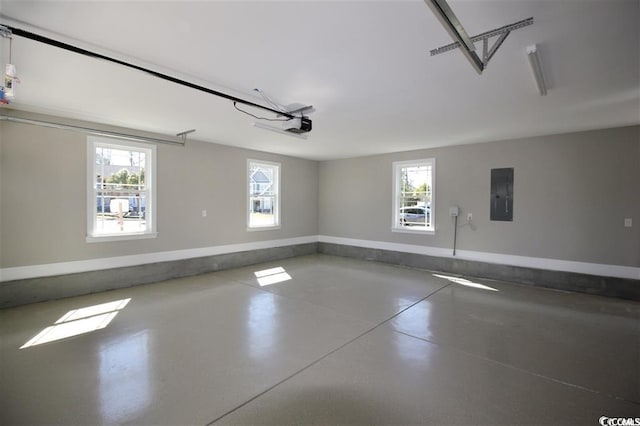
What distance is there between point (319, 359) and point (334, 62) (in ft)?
8.76

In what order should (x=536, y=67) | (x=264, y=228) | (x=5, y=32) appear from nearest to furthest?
(x=5, y=32) < (x=536, y=67) < (x=264, y=228)

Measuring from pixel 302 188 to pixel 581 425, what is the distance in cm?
676

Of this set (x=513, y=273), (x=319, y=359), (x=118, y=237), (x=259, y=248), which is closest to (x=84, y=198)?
(x=118, y=237)

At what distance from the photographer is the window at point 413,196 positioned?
6.41 m

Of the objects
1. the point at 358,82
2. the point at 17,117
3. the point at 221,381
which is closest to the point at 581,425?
the point at 221,381

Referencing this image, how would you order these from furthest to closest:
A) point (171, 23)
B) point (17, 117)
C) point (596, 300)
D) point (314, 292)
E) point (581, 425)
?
point (314, 292), point (596, 300), point (17, 117), point (171, 23), point (581, 425)

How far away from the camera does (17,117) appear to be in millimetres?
3822

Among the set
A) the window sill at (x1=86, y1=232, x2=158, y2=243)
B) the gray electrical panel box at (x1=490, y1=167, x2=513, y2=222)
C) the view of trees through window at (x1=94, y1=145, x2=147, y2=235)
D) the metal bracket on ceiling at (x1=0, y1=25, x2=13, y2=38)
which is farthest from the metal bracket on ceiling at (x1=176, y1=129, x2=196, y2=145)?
the gray electrical panel box at (x1=490, y1=167, x2=513, y2=222)

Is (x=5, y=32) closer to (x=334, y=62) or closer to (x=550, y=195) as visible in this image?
(x=334, y=62)

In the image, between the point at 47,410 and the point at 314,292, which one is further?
the point at 314,292

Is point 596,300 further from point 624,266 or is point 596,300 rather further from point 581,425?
point 581,425

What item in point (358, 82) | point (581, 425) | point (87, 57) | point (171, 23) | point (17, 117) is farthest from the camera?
point (17, 117)

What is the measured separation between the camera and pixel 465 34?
5.70ft

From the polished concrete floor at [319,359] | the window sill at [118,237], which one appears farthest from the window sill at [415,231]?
the window sill at [118,237]
